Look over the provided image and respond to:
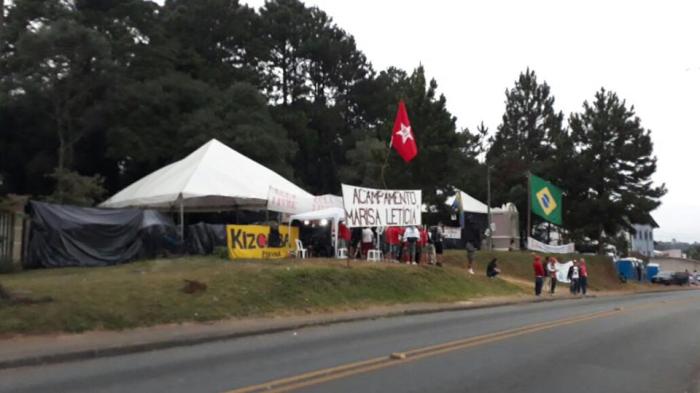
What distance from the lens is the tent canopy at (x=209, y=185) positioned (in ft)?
92.0

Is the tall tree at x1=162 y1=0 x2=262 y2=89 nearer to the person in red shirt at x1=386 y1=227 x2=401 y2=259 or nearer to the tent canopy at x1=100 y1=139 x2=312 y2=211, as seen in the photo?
the tent canopy at x1=100 y1=139 x2=312 y2=211

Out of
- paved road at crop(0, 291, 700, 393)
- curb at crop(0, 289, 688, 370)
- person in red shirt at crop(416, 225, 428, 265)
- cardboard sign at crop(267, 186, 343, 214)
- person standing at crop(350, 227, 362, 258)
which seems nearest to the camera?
paved road at crop(0, 291, 700, 393)

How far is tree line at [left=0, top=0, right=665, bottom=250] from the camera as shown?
144ft

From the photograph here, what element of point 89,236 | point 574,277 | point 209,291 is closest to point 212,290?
point 209,291

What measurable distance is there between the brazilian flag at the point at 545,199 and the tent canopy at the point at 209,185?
19608 mm

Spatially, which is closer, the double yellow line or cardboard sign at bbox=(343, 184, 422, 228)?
the double yellow line

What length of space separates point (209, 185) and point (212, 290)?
12.9 metres

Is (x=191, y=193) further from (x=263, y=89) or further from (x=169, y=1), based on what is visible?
(x=169, y=1)

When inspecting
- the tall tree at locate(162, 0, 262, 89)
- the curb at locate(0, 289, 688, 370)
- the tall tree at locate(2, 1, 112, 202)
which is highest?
the tall tree at locate(162, 0, 262, 89)

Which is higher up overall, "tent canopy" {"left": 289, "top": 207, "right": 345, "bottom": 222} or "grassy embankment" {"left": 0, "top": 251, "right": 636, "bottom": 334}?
"tent canopy" {"left": 289, "top": 207, "right": 345, "bottom": 222}

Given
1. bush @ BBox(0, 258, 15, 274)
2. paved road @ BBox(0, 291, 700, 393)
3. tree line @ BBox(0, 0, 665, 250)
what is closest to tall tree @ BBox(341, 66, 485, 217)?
tree line @ BBox(0, 0, 665, 250)

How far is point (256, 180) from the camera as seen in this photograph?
3064cm

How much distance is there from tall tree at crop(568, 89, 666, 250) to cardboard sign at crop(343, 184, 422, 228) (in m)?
29.9

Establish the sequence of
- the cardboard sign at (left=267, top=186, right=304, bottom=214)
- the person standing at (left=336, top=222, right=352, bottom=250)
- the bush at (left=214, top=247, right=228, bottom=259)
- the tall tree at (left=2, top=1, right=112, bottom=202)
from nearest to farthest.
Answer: the bush at (left=214, top=247, right=228, bottom=259) → the person standing at (left=336, top=222, right=352, bottom=250) → the cardboard sign at (left=267, top=186, right=304, bottom=214) → the tall tree at (left=2, top=1, right=112, bottom=202)
